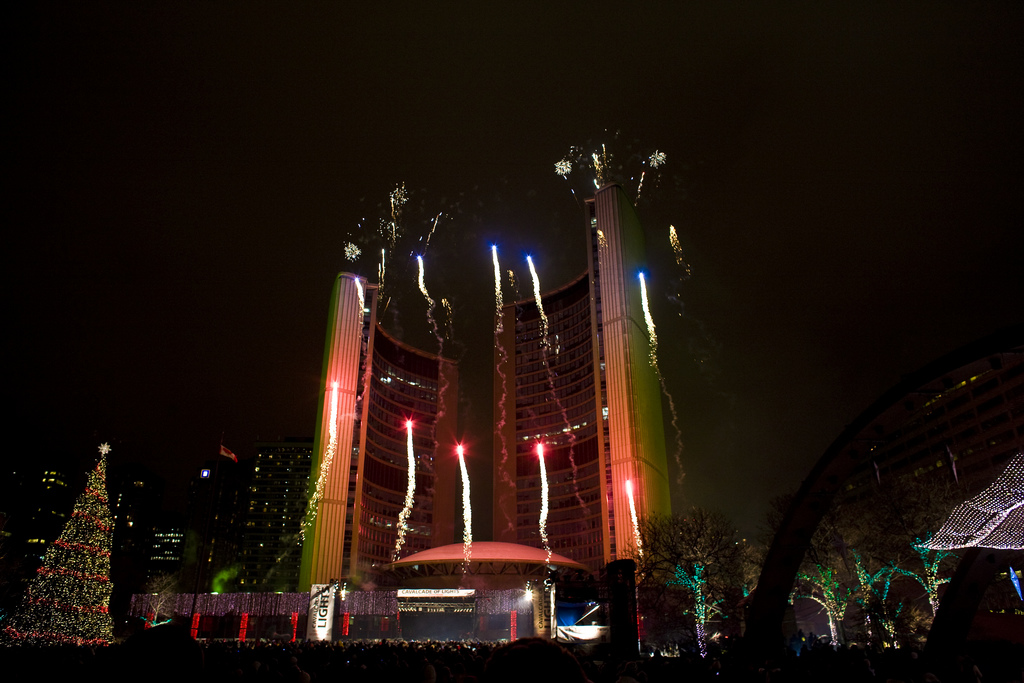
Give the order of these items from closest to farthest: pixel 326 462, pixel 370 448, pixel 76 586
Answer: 1. pixel 76 586
2. pixel 326 462
3. pixel 370 448

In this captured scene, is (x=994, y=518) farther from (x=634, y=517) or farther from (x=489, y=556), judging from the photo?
(x=489, y=556)

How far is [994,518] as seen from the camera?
18.0 m

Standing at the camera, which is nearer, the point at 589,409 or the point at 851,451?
the point at 851,451

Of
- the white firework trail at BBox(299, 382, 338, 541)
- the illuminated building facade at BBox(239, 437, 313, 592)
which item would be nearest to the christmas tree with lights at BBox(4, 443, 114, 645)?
the white firework trail at BBox(299, 382, 338, 541)

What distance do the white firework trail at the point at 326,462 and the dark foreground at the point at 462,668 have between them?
184ft

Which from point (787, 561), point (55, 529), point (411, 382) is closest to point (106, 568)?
point (787, 561)

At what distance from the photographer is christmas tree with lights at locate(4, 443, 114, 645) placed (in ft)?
101

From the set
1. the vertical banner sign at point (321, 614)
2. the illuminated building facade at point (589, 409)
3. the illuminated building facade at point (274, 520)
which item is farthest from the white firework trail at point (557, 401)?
the illuminated building facade at point (274, 520)

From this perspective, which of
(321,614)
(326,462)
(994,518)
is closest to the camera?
(994,518)

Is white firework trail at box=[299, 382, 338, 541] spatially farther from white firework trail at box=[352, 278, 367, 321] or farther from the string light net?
the string light net

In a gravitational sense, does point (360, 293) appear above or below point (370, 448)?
above

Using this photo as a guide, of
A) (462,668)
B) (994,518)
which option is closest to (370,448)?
(462,668)

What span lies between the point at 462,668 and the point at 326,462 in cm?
6922

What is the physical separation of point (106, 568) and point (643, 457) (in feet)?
175
